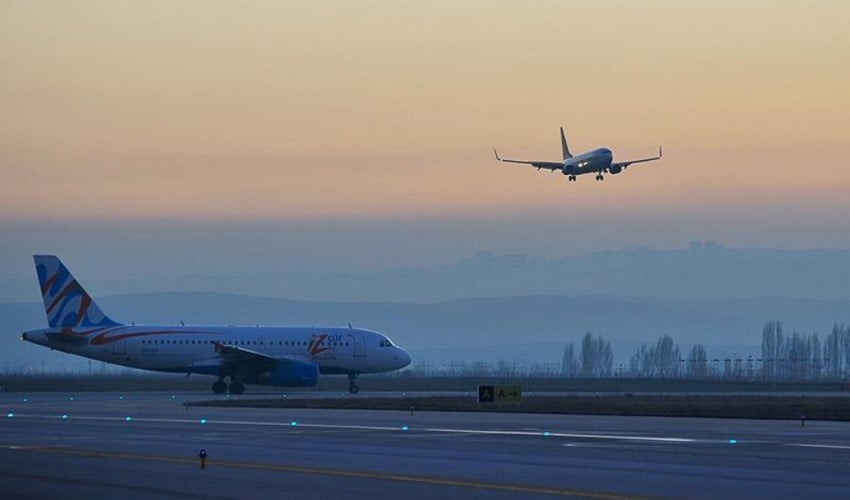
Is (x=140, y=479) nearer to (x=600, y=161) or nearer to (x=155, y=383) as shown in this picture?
(x=600, y=161)

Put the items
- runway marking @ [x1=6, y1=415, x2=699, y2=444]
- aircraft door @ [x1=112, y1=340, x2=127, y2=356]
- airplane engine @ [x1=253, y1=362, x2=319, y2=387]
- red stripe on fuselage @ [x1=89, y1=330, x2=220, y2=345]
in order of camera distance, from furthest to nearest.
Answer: airplane engine @ [x1=253, y1=362, x2=319, y2=387] < aircraft door @ [x1=112, y1=340, x2=127, y2=356] < red stripe on fuselage @ [x1=89, y1=330, x2=220, y2=345] < runway marking @ [x1=6, y1=415, x2=699, y2=444]

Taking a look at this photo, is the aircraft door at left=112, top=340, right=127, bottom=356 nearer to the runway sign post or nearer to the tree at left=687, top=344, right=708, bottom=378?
the runway sign post

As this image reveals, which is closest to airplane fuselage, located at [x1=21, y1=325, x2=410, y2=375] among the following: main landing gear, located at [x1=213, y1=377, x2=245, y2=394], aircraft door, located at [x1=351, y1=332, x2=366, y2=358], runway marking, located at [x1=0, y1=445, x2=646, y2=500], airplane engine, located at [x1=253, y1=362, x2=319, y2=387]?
aircraft door, located at [x1=351, y1=332, x2=366, y2=358]

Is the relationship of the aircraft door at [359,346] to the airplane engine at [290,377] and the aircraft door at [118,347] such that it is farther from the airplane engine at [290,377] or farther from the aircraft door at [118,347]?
the aircraft door at [118,347]

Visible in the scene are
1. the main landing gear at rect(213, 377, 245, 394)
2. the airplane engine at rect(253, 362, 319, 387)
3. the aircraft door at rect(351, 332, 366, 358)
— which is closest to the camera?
the airplane engine at rect(253, 362, 319, 387)

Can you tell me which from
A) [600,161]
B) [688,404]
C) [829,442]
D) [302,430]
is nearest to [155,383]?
[600,161]

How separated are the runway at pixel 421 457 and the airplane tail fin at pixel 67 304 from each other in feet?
85.8

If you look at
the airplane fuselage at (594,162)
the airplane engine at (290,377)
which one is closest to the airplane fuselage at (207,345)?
the airplane engine at (290,377)

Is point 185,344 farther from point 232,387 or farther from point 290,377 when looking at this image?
point 290,377

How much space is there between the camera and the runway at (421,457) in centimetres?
2103

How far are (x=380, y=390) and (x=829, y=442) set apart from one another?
5037 cm

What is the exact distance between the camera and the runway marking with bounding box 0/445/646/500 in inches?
806

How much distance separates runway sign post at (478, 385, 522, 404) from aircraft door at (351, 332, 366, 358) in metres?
24.4

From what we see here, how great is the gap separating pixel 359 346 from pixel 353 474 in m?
51.1
